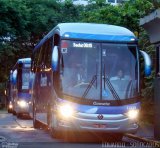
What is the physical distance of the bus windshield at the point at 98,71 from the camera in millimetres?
14438

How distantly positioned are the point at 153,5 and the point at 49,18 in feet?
50.4

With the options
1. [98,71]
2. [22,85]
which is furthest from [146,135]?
[22,85]

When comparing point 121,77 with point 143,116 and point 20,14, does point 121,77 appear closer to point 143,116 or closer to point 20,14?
point 143,116

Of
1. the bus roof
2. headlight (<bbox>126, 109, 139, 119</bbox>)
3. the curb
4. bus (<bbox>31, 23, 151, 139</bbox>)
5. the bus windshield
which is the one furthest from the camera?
the bus roof

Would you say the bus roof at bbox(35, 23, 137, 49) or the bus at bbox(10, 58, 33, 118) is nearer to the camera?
the bus roof at bbox(35, 23, 137, 49)

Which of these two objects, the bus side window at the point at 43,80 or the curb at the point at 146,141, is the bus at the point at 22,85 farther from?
the curb at the point at 146,141

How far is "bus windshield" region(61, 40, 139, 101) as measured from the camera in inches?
568

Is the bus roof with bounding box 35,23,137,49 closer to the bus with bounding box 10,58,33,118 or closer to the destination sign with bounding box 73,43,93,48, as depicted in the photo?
the destination sign with bounding box 73,43,93,48

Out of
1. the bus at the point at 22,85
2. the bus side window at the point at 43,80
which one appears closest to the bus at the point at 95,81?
the bus side window at the point at 43,80

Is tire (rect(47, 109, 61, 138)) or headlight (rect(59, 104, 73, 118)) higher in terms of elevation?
headlight (rect(59, 104, 73, 118))

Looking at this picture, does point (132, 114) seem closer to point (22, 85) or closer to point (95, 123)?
point (95, 123)

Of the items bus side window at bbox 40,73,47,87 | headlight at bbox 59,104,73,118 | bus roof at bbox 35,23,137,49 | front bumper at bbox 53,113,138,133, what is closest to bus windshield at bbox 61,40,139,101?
bus roof at bbox 35,23,137,49

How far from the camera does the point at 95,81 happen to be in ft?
47.5

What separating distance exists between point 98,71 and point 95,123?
4.98 feet
